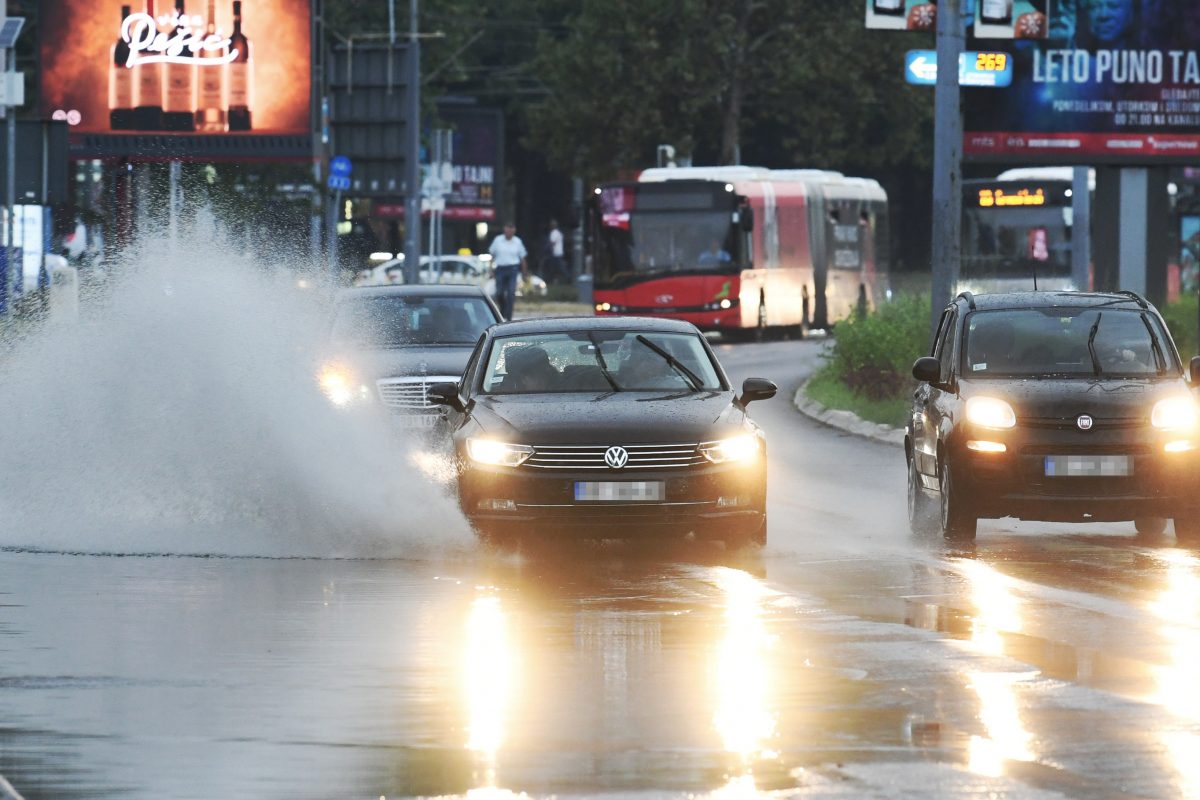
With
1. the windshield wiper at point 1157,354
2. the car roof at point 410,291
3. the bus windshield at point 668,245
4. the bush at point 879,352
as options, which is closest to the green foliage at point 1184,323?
the bush at point 879,352

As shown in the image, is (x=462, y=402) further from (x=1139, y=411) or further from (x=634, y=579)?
(x=1139, y=411)

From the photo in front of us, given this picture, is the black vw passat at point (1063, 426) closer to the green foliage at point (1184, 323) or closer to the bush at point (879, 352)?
the bush at point (879, 352)

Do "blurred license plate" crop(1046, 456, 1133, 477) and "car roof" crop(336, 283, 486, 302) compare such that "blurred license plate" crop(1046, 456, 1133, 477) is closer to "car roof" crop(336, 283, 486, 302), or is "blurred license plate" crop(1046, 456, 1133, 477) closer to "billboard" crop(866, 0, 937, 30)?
"car roof" crop(336, 283, 486, 302)

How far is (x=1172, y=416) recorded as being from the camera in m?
17.0

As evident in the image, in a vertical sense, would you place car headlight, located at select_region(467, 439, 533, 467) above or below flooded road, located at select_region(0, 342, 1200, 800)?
above

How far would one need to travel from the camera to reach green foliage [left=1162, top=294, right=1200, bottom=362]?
33.5m

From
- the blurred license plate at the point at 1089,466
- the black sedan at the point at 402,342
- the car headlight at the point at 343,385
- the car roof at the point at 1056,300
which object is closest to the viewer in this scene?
the blurred license plate at the point at 1089,466

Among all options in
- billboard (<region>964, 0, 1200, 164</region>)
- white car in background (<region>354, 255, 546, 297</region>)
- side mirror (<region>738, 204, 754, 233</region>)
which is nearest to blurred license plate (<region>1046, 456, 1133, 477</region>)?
billboard (<region>964, 0, 1200, 164</region>)

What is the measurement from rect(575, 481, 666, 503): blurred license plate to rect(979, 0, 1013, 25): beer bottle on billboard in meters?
14.9

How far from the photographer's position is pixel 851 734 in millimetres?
9359

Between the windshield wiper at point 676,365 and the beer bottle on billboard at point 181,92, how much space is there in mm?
33975

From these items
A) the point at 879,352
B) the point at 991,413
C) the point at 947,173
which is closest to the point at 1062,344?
the point at 991,413

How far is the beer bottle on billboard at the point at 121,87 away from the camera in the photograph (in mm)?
50625

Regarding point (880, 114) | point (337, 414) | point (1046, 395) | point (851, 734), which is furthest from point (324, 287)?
point (880, 114)
